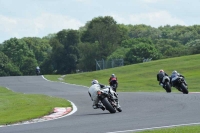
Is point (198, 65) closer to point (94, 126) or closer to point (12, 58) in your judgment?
point (94, 126)

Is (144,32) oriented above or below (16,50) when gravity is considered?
above

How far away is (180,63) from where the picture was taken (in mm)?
69625

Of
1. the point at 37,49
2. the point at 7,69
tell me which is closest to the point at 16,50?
the point at 7,69

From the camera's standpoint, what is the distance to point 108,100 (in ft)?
65.4

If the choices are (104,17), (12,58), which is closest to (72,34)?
(104,17)

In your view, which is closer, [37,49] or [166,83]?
[166,83]

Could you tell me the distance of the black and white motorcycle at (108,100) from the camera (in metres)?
19.3

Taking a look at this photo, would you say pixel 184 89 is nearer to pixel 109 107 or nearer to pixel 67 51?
pixel 109 107

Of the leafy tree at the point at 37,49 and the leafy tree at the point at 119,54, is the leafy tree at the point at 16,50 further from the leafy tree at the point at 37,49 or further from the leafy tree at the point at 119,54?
the leafy tree at the point at 119,54

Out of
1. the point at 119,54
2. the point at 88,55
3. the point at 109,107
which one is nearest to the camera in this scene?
the point at 109,107

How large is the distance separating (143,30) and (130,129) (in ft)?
573

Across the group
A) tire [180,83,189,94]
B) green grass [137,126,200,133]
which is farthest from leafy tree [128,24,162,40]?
green grass [137,126,200,133]

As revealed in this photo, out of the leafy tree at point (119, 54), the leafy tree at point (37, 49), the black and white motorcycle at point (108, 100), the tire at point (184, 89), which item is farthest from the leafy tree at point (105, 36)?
the black and white motorcycle at point (108, 100)

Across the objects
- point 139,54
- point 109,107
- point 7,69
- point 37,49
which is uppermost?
point 37,49
